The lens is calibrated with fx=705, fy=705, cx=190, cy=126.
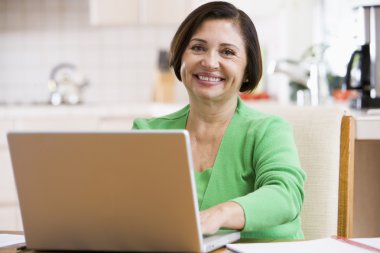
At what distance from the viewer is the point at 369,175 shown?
2.34 meters

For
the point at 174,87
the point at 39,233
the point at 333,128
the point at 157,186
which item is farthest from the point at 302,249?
the point at 174,87

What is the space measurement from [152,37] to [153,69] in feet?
0.75

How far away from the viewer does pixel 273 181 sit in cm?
142

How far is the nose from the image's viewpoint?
1649 mm

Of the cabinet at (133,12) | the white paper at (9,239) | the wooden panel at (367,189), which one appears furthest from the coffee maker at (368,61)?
the cabinet at (133,12)

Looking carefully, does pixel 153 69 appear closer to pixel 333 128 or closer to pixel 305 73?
pixel 305 73

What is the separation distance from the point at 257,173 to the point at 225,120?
0.23m

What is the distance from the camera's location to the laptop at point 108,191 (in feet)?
3.39

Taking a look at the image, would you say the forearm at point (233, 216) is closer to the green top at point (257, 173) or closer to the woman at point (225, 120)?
the green top at point (257, 173)

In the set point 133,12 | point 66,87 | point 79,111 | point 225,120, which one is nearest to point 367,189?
point 225,120

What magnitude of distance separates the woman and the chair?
123 mm

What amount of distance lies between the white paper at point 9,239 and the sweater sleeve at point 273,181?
1.34 feet

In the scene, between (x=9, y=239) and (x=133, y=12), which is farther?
(x=133, y=12)

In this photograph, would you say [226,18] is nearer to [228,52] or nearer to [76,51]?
[228,52]
